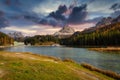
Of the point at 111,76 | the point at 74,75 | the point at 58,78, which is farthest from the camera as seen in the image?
the point at 111,76

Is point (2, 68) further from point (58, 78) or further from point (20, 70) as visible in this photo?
→ point (58, 78)

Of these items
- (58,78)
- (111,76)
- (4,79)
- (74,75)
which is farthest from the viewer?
(111,76)

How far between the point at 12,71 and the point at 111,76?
57.6 ft

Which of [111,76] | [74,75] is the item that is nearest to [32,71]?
[74,75]

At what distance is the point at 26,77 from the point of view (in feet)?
82.1

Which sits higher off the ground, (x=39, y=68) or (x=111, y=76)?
(x=39, y=68)

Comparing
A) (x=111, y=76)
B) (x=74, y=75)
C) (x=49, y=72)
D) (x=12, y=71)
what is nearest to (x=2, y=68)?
(x=12, y=71)

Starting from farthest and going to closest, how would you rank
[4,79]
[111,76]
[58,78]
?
[111,76] < [58,78] < [4,79]

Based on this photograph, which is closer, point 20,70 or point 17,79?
point 17,79

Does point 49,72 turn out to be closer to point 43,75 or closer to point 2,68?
point 43,75

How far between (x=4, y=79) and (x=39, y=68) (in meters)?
5.91

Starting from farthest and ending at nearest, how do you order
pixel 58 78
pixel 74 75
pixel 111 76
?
pixel 111 76, pixel 74 75, pixel 58 78

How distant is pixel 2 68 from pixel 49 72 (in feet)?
18.6

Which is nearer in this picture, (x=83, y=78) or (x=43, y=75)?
(x=43, y=75)
